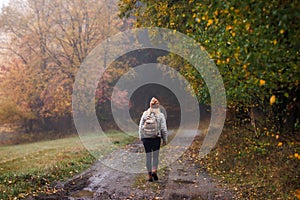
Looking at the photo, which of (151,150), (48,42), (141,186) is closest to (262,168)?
(151,150)

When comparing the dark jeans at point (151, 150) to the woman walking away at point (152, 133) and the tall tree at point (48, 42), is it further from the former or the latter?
the tall tree at point (48, 42)

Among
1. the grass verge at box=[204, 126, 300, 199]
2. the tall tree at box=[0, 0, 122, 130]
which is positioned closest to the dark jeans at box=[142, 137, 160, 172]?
the grass verge at box=[204, 126, 300, 199]

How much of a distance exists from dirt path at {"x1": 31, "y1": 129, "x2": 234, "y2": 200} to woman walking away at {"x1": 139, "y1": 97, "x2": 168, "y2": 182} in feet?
1.38

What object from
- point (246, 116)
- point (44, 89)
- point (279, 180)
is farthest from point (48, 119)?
point (279, 180)

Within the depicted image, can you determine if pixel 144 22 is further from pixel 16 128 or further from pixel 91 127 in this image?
pixel 16 128

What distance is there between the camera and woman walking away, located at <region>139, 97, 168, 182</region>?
908 centimetres

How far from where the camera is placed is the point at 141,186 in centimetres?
857

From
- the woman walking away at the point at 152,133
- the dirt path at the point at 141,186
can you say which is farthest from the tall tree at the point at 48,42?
the woman walking away at the point at 152,133

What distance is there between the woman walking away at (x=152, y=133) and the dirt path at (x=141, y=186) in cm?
42

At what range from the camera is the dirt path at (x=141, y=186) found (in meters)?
7.64

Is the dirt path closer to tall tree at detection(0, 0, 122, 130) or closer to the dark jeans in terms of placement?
the dark jeans

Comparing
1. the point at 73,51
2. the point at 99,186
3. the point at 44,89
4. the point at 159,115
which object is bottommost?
the point at 99,186

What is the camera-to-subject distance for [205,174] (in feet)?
32.2

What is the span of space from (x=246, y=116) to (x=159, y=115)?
6199 millimetres
